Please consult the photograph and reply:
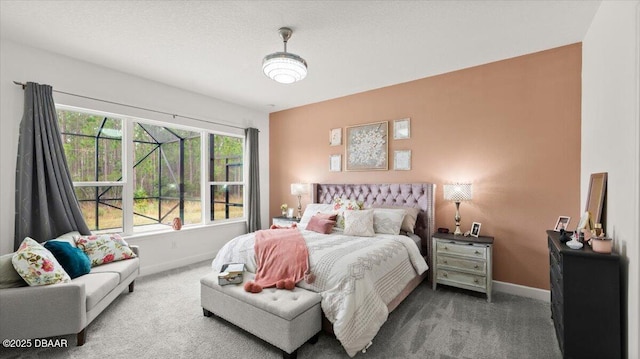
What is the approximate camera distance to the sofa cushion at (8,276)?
219cm

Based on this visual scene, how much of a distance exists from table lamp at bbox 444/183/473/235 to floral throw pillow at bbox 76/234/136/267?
155 inches

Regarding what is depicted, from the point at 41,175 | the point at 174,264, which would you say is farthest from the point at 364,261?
the point at 41,175

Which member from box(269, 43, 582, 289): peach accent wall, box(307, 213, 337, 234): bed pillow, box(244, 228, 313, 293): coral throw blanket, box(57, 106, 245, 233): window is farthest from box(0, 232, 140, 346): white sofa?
box(269, 43, 582, 289): peach accent wall

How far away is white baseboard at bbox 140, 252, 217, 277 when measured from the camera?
3.95 meters

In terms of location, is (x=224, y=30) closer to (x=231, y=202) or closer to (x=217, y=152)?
(x=217, y=152)

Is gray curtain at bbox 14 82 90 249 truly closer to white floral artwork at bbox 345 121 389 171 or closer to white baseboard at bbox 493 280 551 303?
white floral artwork at bbox 345 121 389 171

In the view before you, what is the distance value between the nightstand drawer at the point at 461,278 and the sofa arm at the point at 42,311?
11.8 ft

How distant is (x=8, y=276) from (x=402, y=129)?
Answer: 447 centimetres

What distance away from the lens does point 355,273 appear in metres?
2.29

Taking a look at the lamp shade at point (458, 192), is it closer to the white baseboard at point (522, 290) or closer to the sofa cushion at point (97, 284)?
the white baseboard at point (522, 290)

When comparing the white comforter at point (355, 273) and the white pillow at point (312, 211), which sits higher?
the white pillow at point (312, 211)

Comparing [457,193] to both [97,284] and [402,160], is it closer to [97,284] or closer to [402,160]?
[402,160]

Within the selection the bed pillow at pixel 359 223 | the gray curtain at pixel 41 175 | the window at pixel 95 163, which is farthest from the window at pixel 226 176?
the bed pillow at pixel 359 223

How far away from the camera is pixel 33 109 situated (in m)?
3.00
